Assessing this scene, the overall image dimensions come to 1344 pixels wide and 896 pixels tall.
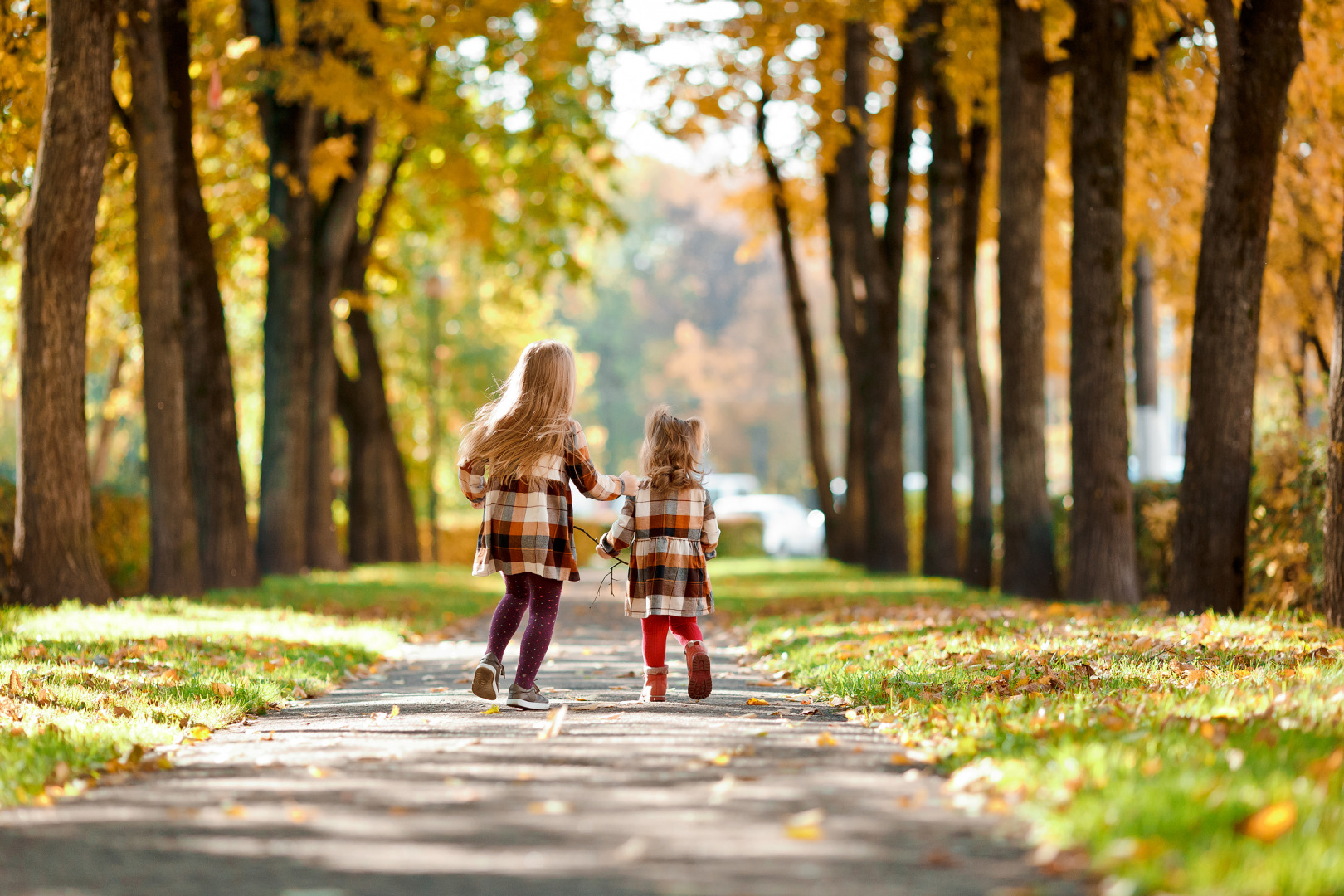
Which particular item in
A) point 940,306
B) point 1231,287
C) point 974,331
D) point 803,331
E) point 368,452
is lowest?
point 368,452

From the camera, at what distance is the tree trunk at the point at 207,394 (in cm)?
1427

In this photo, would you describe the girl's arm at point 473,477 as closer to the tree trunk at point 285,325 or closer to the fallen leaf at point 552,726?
the fallen leaf at point 552,726

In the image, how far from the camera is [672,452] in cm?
700

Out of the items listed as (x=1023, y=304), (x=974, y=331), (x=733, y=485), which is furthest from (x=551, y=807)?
(x=733, y=485)

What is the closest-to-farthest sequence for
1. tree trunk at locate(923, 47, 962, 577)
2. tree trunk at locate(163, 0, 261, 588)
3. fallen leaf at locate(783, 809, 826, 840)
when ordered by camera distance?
fallen leaf at locate(783, 809, 826, 840) → tree trunk at locate(163, 0, 261, 588) → tree trunk at locate(923, 47, 962, 577)

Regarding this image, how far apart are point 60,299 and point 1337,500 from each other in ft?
32.2

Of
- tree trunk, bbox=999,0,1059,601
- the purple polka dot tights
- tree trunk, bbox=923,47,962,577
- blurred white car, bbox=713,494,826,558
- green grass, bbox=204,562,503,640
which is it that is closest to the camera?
the purple polka dot tights

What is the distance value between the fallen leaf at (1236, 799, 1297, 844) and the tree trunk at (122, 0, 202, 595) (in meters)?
11.5

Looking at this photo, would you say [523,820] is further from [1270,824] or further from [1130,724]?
[1130,724]

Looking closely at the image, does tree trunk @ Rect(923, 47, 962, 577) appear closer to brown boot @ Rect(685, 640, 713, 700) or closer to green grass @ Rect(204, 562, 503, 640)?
green grass @ Rect(204, 562, 503, 640)

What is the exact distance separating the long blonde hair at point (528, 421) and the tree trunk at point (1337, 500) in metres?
5.15

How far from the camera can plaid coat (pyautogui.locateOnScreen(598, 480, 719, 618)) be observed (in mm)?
7039

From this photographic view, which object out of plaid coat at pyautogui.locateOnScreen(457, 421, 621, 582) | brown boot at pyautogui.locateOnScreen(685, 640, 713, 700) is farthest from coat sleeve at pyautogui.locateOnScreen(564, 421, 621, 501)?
brown boot at pyautogui.locateOnScreen(685, 640, 713, 700)

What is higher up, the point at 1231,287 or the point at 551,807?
the point at 1231,287
